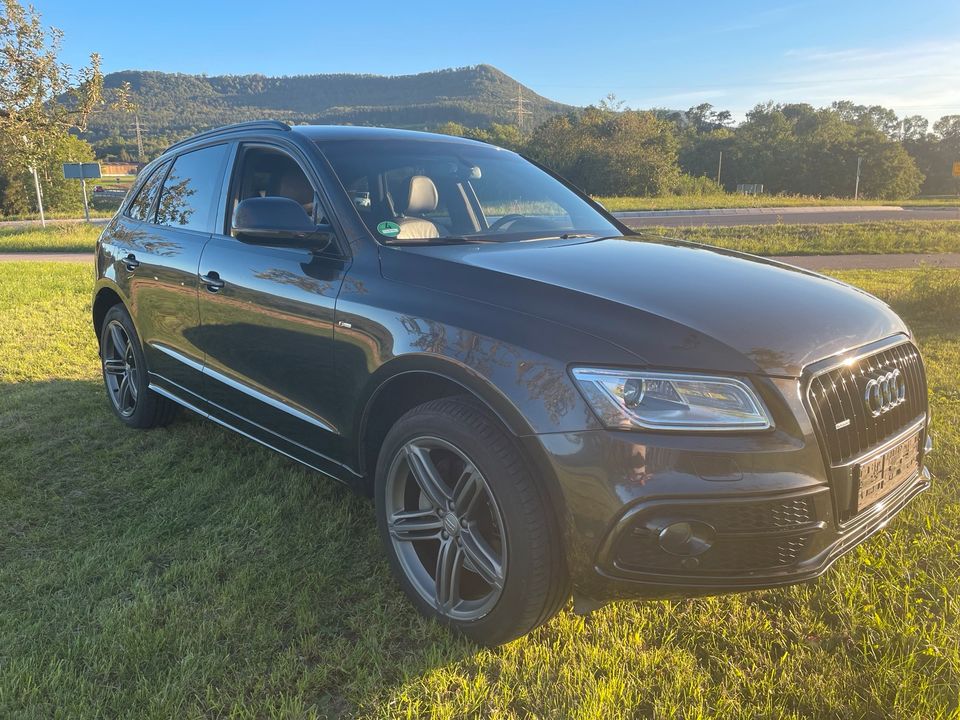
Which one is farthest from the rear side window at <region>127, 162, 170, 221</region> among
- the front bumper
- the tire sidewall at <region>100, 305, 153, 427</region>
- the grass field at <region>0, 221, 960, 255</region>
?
the grass field at <region>0, 221, 960, 255</region>

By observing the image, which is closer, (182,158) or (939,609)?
(939,609)

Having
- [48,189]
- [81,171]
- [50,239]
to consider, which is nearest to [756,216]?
[50,239]

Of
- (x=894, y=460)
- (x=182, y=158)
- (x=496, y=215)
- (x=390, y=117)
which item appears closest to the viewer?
(x=894, y=460)

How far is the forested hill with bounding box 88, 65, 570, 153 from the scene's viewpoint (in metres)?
90.8

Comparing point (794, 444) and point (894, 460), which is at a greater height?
point (794, 444)

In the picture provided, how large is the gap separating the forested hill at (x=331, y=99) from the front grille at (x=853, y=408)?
Answer: 86411mm

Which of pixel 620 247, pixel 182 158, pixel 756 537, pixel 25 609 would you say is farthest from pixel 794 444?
pixel 182 158

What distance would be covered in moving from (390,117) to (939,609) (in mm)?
96202

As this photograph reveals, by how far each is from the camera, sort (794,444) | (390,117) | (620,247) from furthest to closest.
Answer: (390,117) → (620,247) → (794,444)

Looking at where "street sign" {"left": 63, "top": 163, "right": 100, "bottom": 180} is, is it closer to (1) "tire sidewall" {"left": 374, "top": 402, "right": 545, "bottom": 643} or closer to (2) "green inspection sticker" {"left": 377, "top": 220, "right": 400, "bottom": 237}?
(2) "green inspection sticker" {"left": 377, "top": 220, "right": 400, "bottom": 237}

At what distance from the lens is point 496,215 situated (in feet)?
10.9

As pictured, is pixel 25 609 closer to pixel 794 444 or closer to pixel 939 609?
pixel 794 444

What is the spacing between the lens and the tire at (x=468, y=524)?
200cm

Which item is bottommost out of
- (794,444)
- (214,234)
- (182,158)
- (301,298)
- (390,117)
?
(794,444)
